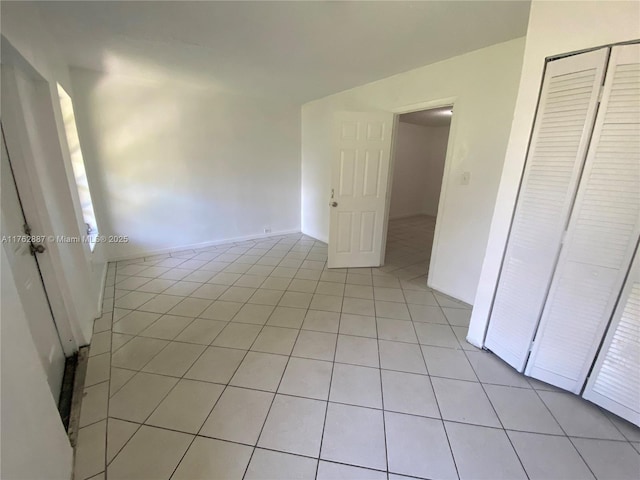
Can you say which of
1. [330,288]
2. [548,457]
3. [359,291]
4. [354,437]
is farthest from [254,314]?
[548,457]

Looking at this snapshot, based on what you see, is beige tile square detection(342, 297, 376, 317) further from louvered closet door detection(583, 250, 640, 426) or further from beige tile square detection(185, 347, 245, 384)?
louvered closet door detection(583, 250, 640, 426)

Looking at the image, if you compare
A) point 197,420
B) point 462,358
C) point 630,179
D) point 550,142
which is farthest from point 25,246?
point 630,179

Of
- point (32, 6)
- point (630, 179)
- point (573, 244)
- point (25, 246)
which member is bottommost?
point (25, 246)

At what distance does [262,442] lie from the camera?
1.38 m

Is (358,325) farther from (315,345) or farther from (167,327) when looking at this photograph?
(167,327)

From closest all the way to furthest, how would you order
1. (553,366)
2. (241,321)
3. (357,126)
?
(553,366) < (241,321) < (357,126)

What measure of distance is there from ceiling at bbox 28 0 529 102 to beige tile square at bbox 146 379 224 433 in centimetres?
237

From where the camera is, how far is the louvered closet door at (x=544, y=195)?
56.0 inches

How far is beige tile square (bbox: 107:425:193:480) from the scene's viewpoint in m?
1.24

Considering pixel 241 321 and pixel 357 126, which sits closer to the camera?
pixel 241 321

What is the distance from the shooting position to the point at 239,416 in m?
1.51

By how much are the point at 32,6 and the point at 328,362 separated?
9.69 ft

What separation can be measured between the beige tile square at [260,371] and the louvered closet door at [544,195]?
158 cm

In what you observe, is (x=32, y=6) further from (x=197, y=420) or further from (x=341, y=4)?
(x=197, y=420)
